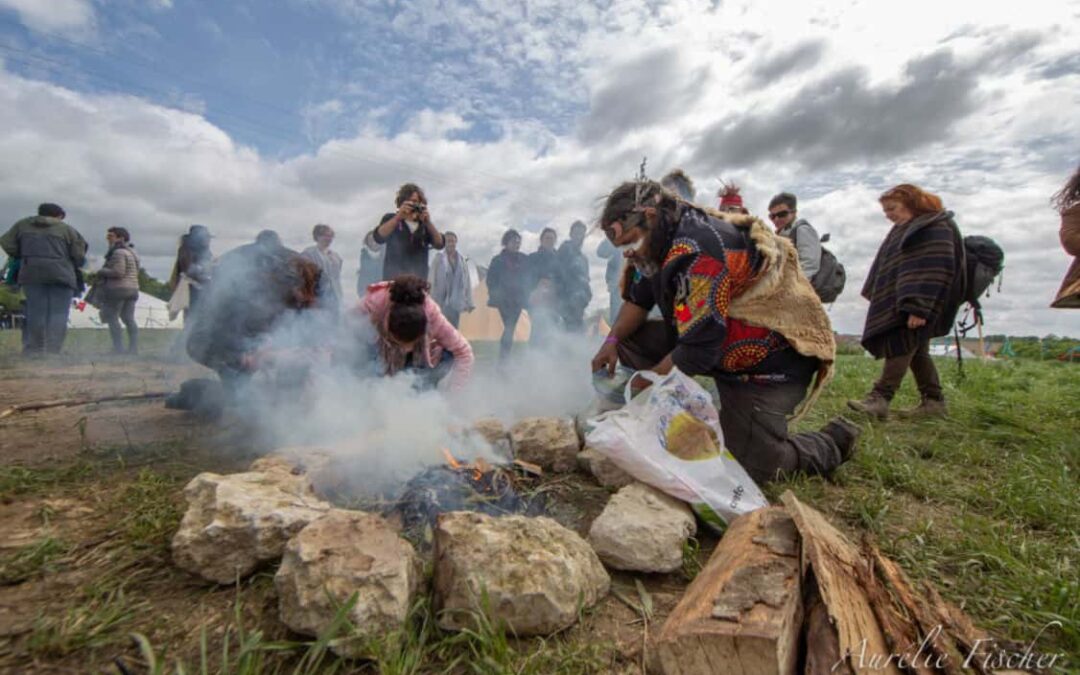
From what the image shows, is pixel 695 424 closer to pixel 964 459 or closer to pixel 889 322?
pixel 964 459

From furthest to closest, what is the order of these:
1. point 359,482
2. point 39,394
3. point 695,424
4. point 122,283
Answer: point 122,283, point 39,394, point 359,482, point 695,424

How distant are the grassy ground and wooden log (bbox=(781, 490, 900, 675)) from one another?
508 millimetres

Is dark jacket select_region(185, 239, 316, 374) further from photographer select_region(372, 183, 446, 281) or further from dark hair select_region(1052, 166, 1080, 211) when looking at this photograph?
dark hair select_region(1052, 166, 1080, 211)

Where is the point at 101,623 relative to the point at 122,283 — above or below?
below

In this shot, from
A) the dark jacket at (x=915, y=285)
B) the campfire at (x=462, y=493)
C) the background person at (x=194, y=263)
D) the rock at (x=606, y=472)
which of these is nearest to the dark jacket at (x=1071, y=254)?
the dark jacket at (x=915, y=285)

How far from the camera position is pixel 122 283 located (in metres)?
6.98

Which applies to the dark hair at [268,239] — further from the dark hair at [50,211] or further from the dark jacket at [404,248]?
the dark hair at [50,211]

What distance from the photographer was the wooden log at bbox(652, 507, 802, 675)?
1.07 m

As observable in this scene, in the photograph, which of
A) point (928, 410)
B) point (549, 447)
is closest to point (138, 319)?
point (549, 447)

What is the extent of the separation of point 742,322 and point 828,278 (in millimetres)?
2596

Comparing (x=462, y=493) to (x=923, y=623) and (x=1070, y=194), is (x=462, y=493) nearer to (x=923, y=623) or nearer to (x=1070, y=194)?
(x=923, y=623)

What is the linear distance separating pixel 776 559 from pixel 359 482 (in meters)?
1.86

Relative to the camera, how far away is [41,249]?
5.94 meters

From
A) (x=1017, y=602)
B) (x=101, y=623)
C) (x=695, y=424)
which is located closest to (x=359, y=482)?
(x=101, y=623)
